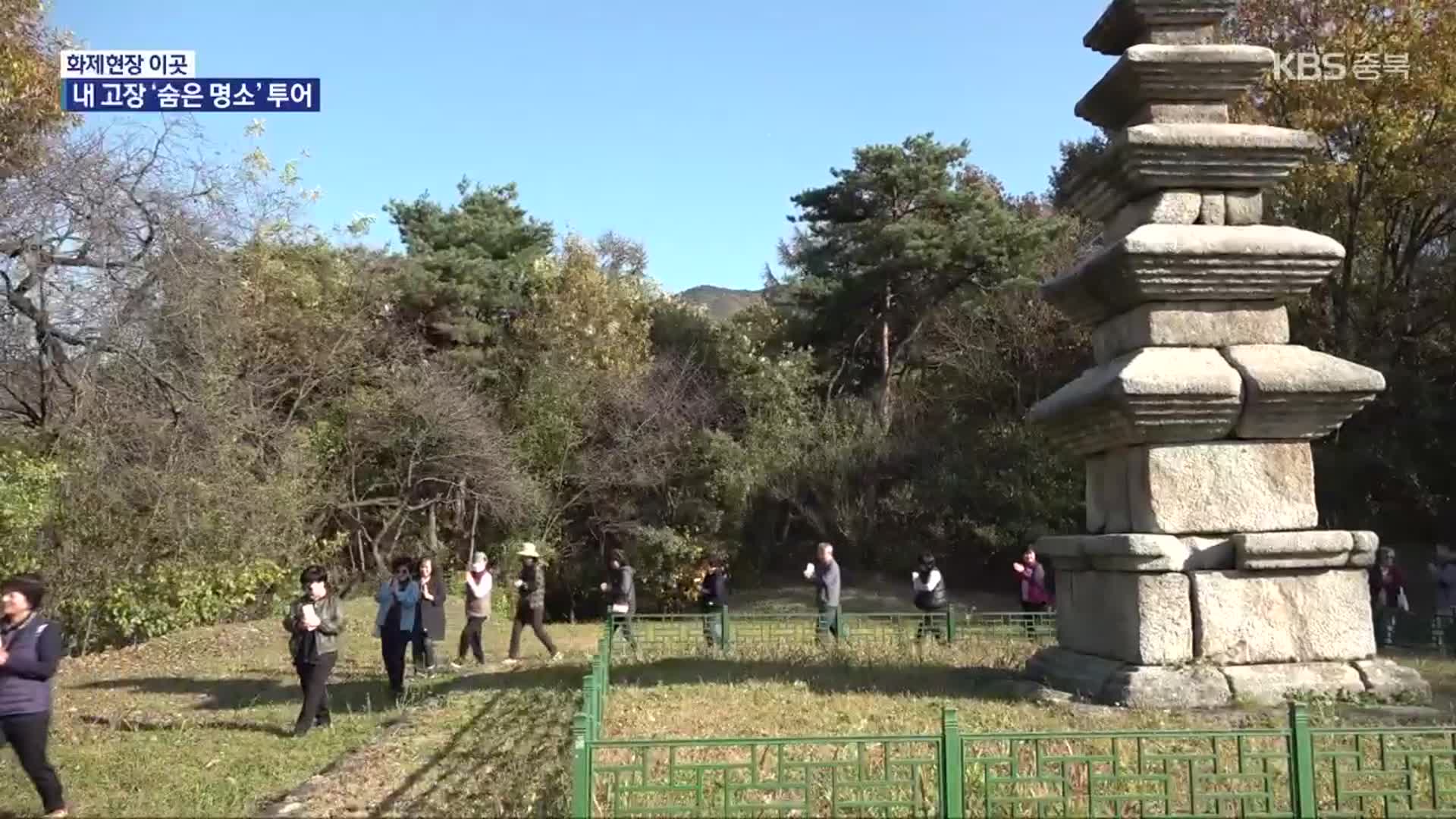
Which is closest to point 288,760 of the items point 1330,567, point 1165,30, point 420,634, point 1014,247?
point 420,634

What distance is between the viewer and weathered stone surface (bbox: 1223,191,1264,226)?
9375mm

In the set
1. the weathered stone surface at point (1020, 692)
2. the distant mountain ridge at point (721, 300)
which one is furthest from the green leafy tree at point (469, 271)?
the weathered stone surface at point (1020, 692)

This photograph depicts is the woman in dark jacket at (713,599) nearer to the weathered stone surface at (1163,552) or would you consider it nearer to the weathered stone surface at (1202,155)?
the weathered stone surface at (1163,552)

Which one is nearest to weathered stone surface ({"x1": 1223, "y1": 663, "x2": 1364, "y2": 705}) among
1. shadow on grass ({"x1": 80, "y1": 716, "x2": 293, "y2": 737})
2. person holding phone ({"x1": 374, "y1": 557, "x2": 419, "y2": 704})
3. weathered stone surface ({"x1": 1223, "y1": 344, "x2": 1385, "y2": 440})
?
weathered stone surface ({"x1": 1223, "y1": 344, "x2": 1385, "y2": 440})

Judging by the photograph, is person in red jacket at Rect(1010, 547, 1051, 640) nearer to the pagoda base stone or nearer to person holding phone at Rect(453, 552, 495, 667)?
person holding phone at Rect(453, 552, 495, 667)

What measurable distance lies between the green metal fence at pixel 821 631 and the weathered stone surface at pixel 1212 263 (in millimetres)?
5697

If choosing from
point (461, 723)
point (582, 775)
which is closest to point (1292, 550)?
point (582, 775)

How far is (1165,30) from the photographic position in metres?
9.62

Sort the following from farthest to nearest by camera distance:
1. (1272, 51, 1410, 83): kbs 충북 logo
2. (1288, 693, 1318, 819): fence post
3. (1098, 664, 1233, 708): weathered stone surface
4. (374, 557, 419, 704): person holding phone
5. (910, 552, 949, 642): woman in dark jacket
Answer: (1272, 51, 1410, 83): kbs 충북 logo, (910, 552, 949, 642): woman in dark jacket, (374, 557, 419, 704): person holding phone, (1098, 664, 1233, 708): weathered stone surface, (1288, 693, 1318, 819): fence post

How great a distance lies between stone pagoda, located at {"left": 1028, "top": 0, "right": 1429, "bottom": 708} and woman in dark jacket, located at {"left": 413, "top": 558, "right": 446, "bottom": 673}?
680cm

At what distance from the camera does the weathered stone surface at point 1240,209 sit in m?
9.38

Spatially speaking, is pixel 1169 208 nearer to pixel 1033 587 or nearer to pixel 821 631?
pixel 821 631

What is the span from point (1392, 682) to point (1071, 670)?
2231 millimetres

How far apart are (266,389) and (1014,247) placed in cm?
1830
